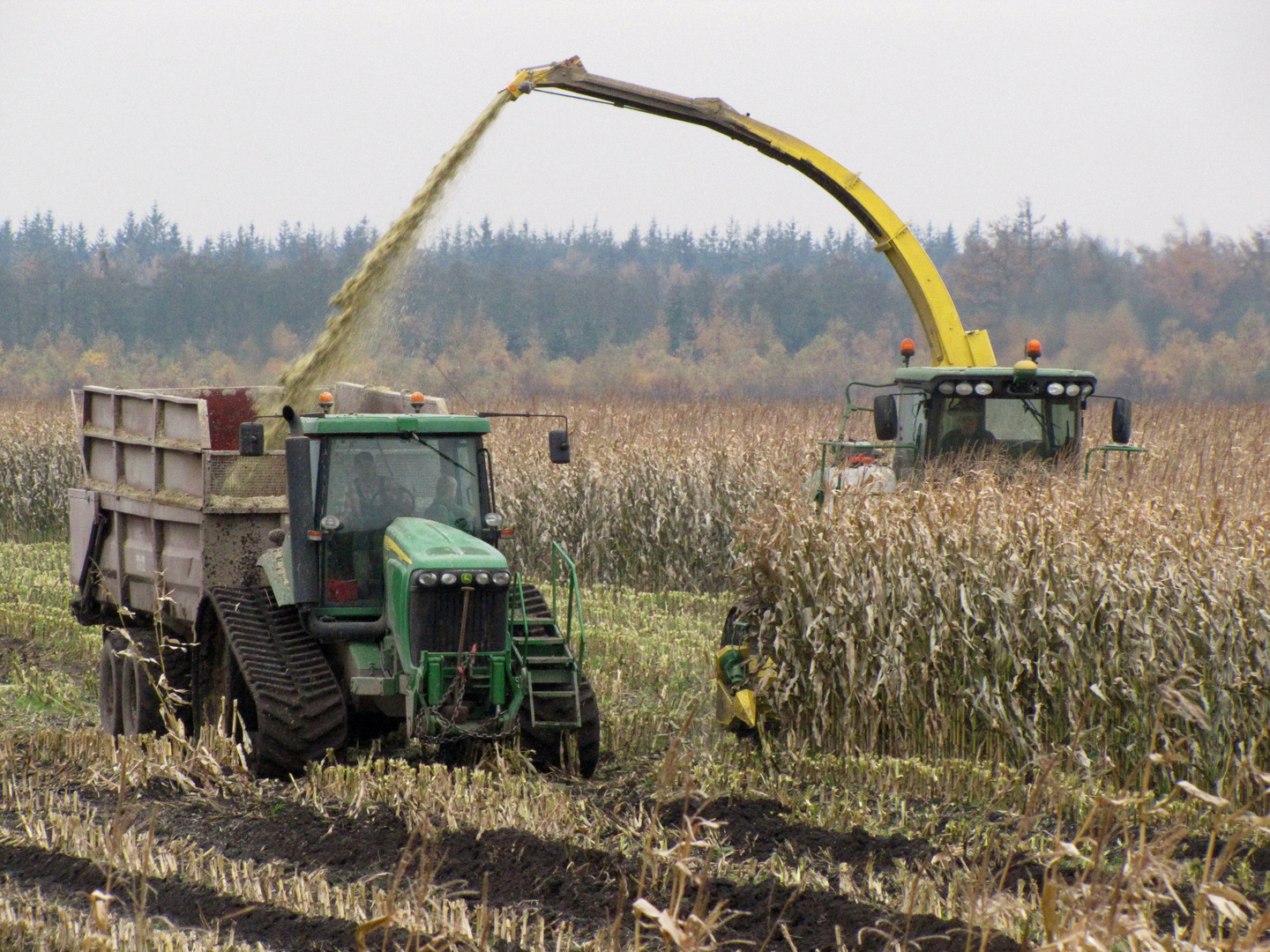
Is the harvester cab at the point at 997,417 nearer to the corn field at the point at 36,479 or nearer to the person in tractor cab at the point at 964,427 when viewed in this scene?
the person in tractor cab at the point at 964,427

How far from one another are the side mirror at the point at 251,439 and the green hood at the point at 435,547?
0.82 meters

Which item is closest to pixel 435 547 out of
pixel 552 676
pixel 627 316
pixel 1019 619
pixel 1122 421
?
pixel 552 676

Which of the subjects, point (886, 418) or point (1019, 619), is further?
point (886, 418)

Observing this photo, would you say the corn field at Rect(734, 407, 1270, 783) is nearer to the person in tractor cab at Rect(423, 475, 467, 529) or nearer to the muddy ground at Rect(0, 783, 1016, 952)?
the muddy ground at Rect(0, 783, 1016, 952)

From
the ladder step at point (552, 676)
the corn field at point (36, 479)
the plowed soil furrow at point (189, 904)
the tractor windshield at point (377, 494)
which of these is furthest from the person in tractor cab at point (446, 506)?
the corn field at point (36, 479)

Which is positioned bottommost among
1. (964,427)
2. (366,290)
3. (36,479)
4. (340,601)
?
(36,479)

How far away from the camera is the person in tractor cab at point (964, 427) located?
372 inches

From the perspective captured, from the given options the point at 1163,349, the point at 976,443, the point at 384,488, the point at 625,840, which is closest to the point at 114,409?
the point at 384,488

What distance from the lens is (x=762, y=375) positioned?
4612 cm

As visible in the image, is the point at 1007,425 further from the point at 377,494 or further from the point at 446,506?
the point at 377,494

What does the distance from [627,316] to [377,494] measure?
50858 millimetres

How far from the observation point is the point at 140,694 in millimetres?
8266

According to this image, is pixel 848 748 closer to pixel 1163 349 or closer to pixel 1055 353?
pixel 1055 353

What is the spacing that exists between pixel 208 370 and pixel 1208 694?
26.4 metres
